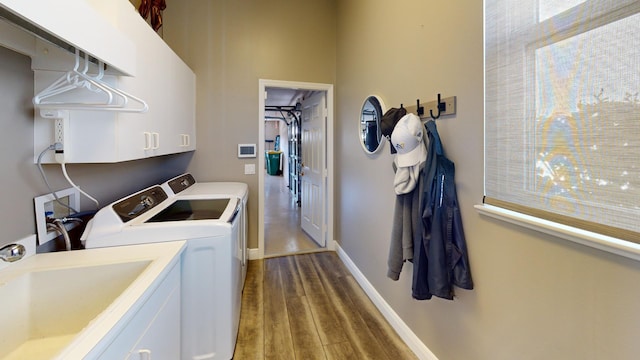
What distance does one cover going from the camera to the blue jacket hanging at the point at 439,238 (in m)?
1.39

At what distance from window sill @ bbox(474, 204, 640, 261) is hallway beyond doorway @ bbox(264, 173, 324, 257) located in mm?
2725

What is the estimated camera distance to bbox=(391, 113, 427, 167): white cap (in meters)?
1.57

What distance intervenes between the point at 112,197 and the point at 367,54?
2367mm

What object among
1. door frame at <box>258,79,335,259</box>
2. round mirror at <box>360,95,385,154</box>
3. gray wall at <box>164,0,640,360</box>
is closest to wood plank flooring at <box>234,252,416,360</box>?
gray wall at <box>164,0,640,360</box>

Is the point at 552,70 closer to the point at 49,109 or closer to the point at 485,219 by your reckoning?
the point at 485,219

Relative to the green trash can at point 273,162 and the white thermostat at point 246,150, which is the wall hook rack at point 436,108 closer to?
the white thermostat at point 246,150

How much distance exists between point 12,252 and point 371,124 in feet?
7.61

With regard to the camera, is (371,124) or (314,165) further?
(314,165)

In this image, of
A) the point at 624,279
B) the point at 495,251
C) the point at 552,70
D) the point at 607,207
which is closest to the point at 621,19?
the point at 552,70

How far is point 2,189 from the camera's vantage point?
112 cm

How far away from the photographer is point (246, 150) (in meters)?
3.30

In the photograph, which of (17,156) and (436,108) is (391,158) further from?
(17,156)

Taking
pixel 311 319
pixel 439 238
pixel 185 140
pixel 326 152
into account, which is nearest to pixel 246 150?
pixel 185 140

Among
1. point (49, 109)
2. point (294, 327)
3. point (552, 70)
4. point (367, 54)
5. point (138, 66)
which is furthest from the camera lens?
point (367, 54)
